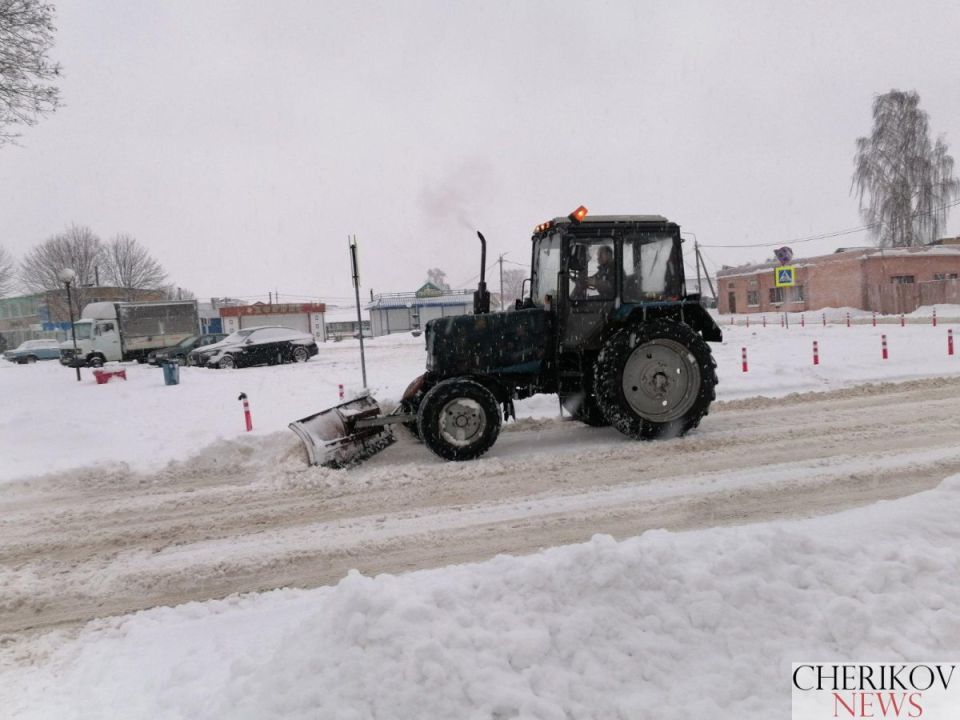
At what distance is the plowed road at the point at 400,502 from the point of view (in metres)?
3.96

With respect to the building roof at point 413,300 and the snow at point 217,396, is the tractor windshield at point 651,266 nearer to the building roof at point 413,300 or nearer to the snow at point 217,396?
the snow at point 217,396

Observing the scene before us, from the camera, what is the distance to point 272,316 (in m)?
48.3

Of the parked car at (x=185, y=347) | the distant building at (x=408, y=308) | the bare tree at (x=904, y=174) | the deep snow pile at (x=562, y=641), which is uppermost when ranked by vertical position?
the bare tree at (x=904, y=174)

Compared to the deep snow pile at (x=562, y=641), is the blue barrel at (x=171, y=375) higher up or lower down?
higher up

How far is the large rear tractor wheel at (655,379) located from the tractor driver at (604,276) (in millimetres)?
478

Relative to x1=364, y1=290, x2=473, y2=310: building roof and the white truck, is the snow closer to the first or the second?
the white truck

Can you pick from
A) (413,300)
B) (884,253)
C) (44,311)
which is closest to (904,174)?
(884,253)

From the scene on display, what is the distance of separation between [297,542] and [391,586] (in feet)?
6.08

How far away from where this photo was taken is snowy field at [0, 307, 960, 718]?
2.34 meters

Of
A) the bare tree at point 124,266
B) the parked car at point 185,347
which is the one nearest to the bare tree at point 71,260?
the bare tree at point 124,266

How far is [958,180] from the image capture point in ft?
115

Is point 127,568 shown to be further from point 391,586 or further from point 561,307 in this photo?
point 561,307

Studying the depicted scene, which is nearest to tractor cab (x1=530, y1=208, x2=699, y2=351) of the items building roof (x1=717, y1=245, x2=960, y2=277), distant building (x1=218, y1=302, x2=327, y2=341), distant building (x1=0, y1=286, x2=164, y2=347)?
building roof (x1=717, y1=245, x2=960, y2=277)

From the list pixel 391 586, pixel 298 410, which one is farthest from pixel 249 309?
pixel 391 586
